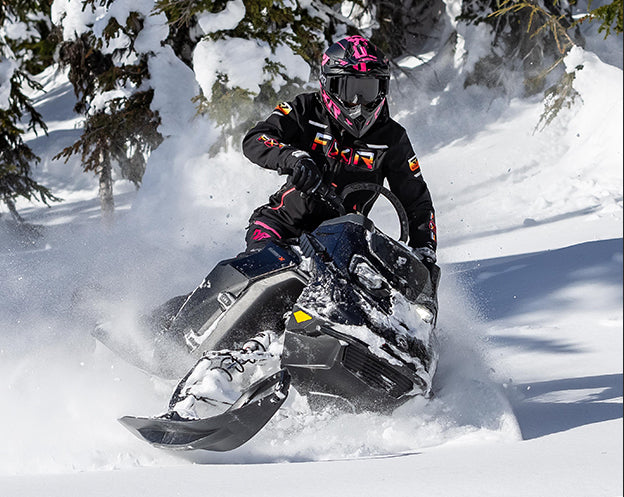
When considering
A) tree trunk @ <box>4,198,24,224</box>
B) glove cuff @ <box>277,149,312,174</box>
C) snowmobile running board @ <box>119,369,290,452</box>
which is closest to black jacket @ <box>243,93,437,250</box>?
glove cuff @ <box>277,149,312,174</box>

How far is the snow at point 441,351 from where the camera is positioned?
2781mm

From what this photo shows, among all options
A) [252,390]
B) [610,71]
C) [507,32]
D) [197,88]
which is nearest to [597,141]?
[610,71]

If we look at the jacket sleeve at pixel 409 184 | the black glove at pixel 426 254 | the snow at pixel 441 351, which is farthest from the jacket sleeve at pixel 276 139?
the snow at pixel 441 351

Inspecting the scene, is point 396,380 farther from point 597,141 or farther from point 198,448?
point 597,141

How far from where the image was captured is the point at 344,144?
15.1 feet

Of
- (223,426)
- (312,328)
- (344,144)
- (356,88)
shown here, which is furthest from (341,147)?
(223,426)

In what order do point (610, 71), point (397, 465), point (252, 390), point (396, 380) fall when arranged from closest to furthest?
1. point (397, 465)
2. point (252, 390)
3. point (396, 380)
4. point (610, 71)

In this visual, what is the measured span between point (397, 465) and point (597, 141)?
893 centimetres

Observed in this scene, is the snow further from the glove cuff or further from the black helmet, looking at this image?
the black helmet

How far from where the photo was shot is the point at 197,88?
41.1ft

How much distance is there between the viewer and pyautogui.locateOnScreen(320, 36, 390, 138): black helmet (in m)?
4.28

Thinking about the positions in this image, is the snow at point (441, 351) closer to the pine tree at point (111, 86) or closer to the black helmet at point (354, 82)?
the pine tree at point (111, 86)

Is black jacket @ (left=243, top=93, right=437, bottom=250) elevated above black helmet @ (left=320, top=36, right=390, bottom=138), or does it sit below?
below

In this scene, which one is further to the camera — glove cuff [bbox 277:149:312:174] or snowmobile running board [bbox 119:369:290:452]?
glove cuff [bbox 277:149:312:174]
